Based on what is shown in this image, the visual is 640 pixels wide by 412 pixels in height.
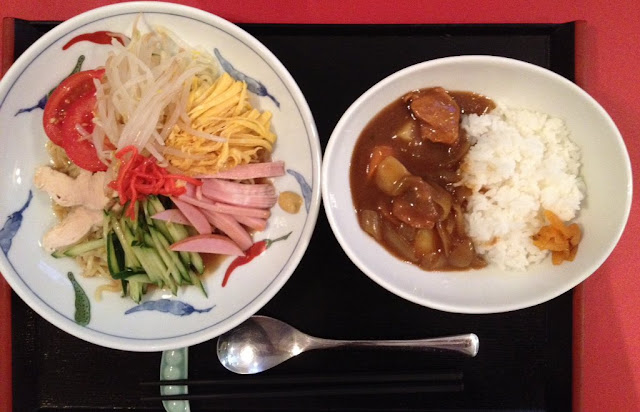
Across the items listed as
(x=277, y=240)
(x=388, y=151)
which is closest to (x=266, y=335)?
(x=277, y=240)

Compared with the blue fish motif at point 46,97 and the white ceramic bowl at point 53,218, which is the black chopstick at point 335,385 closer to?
the white ceramic bowl at point 53,218

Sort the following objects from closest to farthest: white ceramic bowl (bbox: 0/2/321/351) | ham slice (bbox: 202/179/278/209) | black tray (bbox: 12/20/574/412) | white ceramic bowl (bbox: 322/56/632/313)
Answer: white ceramic bowl (bbox: 322/56/632/313) → white ceramic bowl (bbox: 0/2/321/351) → ham slice (bbox: 202/179/278/209) → black tray (bbox: 12/20/574/412)

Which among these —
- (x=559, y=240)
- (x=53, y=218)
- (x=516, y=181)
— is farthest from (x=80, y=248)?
(x=559, y=240)

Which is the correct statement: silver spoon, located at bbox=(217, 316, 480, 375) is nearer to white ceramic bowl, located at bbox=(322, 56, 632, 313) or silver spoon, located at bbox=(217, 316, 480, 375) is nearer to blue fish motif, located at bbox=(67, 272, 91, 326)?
white ceramic bowl, located at bbox=(322, 56, 632, 313)

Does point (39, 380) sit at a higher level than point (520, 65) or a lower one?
lower

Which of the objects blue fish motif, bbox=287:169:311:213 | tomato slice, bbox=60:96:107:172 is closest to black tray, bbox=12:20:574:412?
blue fish motif, bbox=287:169:311:213

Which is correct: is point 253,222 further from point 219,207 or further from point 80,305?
point 80,305

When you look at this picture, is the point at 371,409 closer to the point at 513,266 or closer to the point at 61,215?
the point at 513,266
